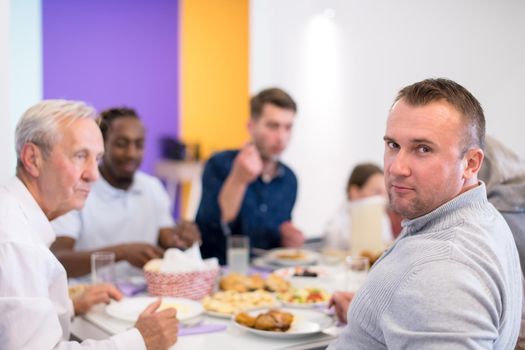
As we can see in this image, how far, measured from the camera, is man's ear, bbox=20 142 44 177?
1.68m

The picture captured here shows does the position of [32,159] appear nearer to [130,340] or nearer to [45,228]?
[45,228]

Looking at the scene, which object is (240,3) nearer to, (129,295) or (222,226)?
(222,226)

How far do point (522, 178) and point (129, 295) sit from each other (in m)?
1.32

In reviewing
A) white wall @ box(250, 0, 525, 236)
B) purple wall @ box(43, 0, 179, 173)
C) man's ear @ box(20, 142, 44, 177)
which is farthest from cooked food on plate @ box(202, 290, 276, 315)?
purple wall @ box(43, 0, 179, 173)

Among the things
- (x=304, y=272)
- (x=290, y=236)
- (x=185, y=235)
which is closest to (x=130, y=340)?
(x=304, y=272)

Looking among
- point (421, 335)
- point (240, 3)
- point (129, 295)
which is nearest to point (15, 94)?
point (240, 3)

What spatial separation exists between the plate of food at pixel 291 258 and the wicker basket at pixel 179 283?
619 mm

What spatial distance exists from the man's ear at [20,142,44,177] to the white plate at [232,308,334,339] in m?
0.69

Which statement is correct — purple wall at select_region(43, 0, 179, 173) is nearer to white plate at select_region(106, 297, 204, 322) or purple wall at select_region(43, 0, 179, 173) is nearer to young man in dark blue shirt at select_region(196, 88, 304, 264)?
young man in dark blue shirt at select_region(196, 88, 304, 264)

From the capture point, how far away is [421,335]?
3.61ft

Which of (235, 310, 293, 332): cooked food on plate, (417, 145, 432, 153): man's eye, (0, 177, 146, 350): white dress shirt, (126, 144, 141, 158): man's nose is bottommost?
(235, 310, 293, 332): cooked food on plate

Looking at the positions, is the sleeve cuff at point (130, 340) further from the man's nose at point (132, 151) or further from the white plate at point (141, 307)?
the man's nose at point (132, 151)

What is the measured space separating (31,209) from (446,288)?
1084 millimetres

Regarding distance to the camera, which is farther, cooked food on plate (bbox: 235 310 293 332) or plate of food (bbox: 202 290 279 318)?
plate of food (bbox: 202 290 279 318)
